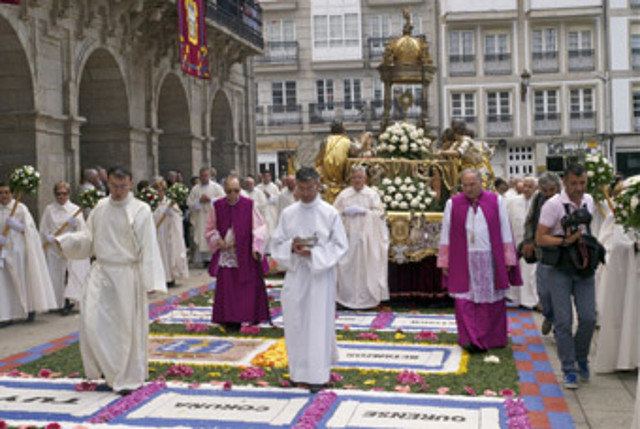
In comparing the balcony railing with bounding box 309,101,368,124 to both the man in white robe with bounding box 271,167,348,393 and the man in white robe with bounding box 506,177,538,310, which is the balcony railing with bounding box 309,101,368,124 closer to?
the man in white robe with bounding box 506,177,538,310

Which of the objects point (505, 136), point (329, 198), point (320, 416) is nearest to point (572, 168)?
point (320, 416)

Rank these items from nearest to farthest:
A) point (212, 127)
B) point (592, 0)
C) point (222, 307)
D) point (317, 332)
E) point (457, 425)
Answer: point (457, 425) < point (317, 332) < point (222, 307) < point (212, 127) < point (592, 0)

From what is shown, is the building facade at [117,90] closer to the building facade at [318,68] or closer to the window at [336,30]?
the building facade at [318,68]

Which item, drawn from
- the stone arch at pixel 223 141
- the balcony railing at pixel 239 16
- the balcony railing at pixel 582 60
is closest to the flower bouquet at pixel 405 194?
the balcony railing at pixel 239 16

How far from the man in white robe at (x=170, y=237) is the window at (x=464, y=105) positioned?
26854mm

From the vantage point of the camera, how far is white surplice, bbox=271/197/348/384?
6988mm

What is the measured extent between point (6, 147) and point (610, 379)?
10.3 meters

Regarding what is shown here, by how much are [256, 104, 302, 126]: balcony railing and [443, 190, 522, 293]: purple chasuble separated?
32226mm

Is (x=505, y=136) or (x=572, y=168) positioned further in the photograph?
(x=505, y=136)

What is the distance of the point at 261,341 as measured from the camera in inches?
366

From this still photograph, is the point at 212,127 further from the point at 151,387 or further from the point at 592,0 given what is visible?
the point at 592,0

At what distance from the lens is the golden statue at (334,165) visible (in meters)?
12.9

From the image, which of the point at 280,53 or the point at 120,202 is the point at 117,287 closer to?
the point at 120,202

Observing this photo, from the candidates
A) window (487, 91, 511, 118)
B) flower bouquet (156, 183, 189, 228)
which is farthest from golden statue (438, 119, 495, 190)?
window (487, 91, 511, 118)
